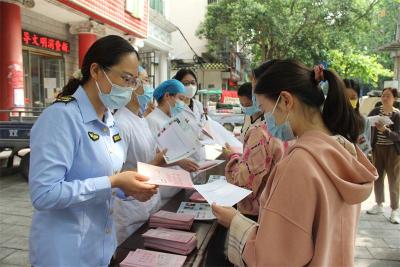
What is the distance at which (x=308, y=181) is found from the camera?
117 centimetres

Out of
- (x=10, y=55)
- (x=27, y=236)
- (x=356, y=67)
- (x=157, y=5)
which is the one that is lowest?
(x=27, y=236)

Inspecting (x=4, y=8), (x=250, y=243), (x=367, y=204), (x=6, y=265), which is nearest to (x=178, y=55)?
(x=4, y=8)

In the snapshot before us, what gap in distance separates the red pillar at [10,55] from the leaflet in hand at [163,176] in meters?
6.06

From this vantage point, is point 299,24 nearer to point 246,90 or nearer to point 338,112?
point 246,90

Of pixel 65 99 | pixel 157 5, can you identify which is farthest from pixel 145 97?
pixel 157 5

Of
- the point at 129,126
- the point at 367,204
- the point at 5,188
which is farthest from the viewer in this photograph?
the point at 5,188

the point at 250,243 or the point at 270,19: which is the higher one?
the point at 270,19

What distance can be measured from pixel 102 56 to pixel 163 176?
24.7 inches

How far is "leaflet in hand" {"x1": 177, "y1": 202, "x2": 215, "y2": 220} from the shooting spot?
2217mm

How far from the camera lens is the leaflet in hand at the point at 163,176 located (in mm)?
1667

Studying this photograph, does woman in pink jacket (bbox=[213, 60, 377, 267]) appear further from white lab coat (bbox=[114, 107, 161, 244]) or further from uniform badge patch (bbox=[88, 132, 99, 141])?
white lab coat (bbox=[114, 107, 161, 244])

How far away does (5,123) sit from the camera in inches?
225

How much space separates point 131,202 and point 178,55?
25.3 metres

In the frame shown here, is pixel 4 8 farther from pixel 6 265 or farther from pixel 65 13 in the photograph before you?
pixel 6 265
